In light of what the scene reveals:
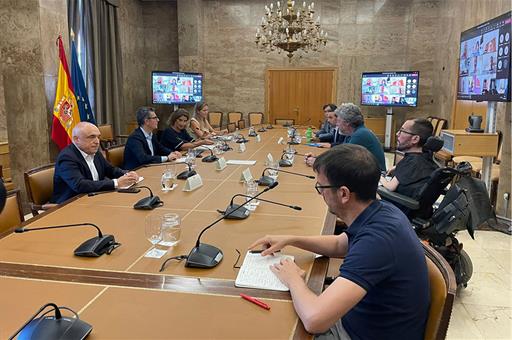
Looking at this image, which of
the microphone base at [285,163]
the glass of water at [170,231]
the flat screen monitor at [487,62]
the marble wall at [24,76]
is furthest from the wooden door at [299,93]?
the glass of water at [170,231]

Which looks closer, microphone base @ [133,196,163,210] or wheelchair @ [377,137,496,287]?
microphone base @ [133,196,163,210]

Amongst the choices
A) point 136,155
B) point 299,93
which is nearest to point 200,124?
point 136,155

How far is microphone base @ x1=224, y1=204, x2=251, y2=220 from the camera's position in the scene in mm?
2131

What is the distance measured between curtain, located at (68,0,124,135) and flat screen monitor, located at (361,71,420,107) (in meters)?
5.09

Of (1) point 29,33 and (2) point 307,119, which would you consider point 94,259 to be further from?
(2) point 307,119

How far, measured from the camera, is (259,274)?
1.47 meters

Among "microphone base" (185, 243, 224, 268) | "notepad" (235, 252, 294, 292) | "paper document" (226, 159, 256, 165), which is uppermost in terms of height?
"paper document" (226, 159, 256, 165)

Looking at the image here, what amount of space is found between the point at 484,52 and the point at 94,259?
15.4 ft

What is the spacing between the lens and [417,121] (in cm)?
298

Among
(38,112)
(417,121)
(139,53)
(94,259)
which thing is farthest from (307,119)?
(94,259)

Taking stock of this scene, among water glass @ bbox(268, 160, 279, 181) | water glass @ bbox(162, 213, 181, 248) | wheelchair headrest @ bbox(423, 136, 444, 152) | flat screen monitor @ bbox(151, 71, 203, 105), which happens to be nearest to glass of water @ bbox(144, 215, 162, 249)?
water glass @ bbox(162, 213, 181, 248)

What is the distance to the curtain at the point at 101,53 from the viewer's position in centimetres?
711

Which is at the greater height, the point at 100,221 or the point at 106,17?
the point at 106,17

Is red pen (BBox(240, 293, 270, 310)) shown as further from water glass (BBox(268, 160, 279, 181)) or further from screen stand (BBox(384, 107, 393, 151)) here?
screen stand (BBox(384, 107, 393, 151))
